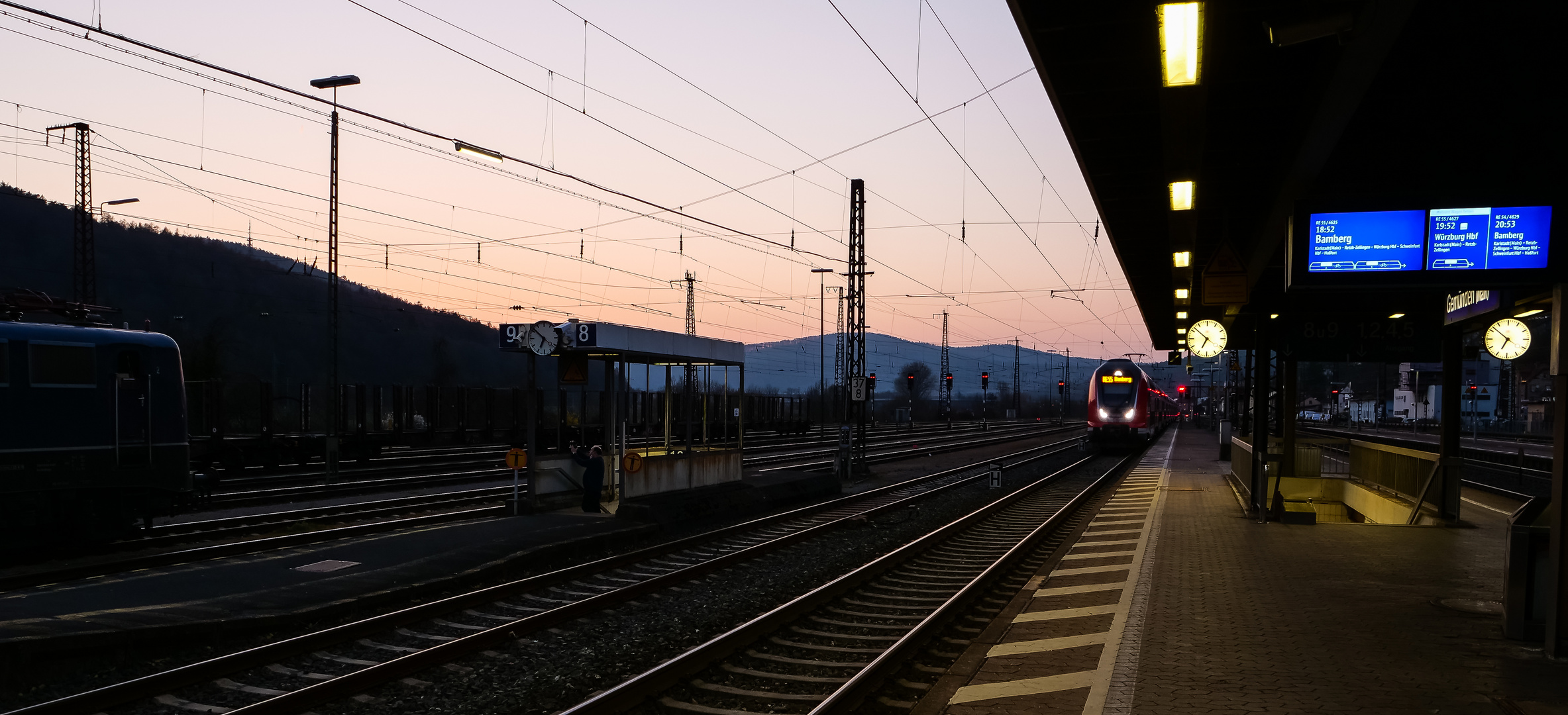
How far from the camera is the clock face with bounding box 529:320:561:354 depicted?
56.1 ft

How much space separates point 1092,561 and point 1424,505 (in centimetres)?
789

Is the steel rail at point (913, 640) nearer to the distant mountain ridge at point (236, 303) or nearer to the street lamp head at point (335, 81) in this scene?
the street lamp head at point (335, 81)

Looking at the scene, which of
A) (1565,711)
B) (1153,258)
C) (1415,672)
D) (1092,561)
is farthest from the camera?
(1153,258)

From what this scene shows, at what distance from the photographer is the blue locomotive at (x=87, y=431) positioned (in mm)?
13305

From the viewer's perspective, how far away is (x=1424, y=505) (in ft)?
57.4

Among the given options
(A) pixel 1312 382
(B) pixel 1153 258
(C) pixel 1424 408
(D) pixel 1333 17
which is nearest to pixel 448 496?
(B) pixel 1153 258

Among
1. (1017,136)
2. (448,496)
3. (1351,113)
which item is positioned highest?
(1017,136)

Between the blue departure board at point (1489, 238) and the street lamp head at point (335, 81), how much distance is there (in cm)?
1917

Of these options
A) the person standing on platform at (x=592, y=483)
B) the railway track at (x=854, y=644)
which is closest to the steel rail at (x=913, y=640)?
the railway track at (x=854, y=644)

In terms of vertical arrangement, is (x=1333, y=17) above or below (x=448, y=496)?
above

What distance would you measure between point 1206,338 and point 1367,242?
12.5 m

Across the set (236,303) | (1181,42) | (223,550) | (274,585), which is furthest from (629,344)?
(236,303)

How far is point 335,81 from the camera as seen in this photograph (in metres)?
20.8

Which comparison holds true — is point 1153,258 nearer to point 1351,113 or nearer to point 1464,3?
point 1351,113
